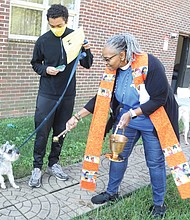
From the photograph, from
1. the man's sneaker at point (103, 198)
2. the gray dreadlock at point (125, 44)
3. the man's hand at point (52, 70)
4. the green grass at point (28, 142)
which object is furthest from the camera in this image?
the green grass at point (28, 142)

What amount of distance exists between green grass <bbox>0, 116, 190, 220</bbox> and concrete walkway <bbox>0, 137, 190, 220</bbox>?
7.2 inches

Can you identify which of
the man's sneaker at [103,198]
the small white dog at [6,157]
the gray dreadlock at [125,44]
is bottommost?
the man's sneaker at [103,198]

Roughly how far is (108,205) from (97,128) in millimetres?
910

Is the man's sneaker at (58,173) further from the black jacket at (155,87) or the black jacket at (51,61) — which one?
the black jacket at (155,87)

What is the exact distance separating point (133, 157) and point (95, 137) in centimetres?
204

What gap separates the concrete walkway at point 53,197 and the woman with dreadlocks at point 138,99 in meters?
0.55

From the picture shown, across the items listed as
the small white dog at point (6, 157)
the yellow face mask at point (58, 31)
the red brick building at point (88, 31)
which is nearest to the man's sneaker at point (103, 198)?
the small white dog at point (6, 157)

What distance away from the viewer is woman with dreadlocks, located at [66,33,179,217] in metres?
2.78

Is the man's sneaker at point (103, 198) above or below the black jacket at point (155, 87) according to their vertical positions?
below

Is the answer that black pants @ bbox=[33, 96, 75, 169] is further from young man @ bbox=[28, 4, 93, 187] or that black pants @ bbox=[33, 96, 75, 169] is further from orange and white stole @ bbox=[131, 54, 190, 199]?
orange and white stole @ bbox=[131, 54, 190, 199]

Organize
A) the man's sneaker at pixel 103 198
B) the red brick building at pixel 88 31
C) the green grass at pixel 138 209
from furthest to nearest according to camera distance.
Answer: the red brick building at pixel 88 31
the man's sneaker at pixel 103 198
the green grass at pixel 138 209

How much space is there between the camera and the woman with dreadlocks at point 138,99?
9.11ft

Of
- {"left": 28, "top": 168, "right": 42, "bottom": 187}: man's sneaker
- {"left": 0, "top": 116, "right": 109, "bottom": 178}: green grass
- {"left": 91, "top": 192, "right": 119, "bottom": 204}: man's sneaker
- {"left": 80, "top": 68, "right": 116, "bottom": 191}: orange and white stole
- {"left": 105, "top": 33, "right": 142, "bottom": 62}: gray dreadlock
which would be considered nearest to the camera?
{"left": 105, "top": 33, "right": 142, "bottom": 62}: gray dreadlock

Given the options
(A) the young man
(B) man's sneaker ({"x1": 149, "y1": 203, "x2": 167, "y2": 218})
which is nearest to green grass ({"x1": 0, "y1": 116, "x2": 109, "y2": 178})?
(A) the young man
